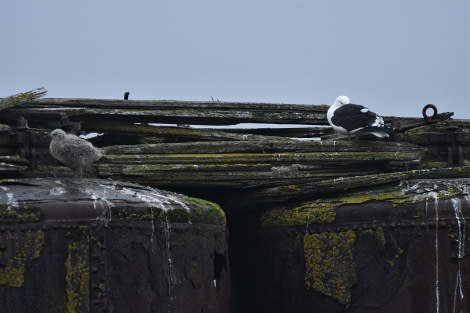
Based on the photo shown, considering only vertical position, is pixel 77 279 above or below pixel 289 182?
below

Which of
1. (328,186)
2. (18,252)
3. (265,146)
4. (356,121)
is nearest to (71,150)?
(18,252)

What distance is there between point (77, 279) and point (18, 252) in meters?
0.60

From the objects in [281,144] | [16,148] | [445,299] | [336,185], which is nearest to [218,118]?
[281,144]

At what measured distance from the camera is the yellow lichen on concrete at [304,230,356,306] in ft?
→ 36.8

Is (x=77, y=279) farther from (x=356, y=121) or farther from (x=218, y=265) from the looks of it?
(x=356, y=121)

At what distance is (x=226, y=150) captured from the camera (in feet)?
38.4

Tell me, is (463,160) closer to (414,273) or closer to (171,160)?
(414,273)

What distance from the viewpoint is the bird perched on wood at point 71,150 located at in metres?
10.4

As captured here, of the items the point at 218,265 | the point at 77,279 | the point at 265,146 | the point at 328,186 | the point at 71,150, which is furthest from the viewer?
the point at 265,146

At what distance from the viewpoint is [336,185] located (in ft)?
38.0

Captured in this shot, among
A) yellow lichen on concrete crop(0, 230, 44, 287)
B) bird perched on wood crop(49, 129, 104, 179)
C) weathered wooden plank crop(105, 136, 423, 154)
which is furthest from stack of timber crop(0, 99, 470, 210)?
yellow lichen on concrete crop(0, 230, 44, 287)

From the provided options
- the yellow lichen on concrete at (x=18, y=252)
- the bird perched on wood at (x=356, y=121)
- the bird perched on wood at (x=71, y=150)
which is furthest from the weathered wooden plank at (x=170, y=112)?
the yellow lichen on concrete at (x=18, y=252)

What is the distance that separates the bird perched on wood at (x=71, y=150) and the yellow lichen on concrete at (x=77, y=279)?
1.14 meters

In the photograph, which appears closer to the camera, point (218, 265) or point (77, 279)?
point (77, 279)
